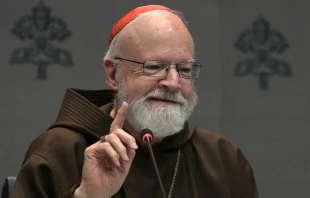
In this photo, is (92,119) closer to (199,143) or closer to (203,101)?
(199,143)

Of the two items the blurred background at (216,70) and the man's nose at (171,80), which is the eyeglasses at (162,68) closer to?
the man's nose at (171,80)

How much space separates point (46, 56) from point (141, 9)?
117 cm

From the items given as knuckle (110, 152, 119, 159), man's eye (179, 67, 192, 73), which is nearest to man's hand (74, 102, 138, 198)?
knuckle (110, 152, 119, 159)

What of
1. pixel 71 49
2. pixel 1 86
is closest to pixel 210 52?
pixel 71 49

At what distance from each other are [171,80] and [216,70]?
4.81ft

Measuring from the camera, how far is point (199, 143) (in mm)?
2895

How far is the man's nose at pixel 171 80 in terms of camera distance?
8.30 ft

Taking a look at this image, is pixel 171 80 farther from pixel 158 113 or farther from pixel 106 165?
pixel 106 165

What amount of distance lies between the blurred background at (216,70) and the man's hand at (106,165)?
5.18ft

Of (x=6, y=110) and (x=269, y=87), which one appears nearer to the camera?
(x=6, y=110)

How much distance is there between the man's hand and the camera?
214 centimetres

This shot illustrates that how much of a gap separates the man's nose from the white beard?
0.08ft

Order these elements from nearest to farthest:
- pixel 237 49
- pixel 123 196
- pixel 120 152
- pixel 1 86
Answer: pixel 120 152 < pixel 123 196 < pixel 1 86 < pixel 237 49

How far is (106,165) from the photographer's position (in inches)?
89.3
